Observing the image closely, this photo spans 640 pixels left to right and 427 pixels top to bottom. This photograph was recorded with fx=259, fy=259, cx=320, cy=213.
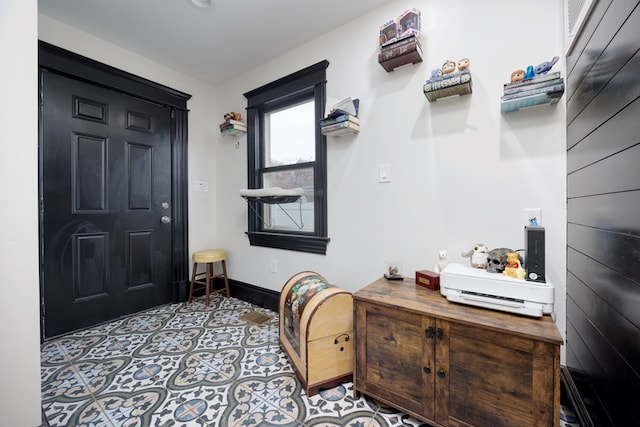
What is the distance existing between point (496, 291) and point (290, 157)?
194 centimetres

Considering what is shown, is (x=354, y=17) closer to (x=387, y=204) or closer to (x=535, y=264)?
(x=387, y=204)

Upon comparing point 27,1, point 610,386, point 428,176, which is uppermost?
point 27,1

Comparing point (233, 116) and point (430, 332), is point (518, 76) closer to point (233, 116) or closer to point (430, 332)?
point (430, 332)

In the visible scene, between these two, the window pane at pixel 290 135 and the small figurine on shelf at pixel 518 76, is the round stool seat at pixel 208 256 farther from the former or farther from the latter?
the small figurine on shelf at pixel 518 76

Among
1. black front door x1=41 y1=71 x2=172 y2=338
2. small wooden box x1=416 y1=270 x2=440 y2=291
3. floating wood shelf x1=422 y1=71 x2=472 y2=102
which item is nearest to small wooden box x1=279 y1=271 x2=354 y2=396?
small wooden box x1=416 y1=270 x2=440 y2=291

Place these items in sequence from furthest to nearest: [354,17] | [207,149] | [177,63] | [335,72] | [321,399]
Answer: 1. [207,149]
2. [177,63]
3. [335,72]
4. [354,17]
5. [321,399]

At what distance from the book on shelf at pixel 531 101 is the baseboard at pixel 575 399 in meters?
1.36

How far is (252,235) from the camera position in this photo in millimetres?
2662

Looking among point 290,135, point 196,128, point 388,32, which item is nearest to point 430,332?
point 388,32

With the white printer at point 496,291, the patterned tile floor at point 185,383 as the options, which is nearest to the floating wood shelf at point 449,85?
the white printer at point 496,291

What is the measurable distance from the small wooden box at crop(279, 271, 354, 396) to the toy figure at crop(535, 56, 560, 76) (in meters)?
1.49

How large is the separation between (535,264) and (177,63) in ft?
10.7

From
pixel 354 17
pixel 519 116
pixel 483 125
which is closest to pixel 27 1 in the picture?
pixel 354 17

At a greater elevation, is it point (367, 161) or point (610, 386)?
point (367, 161)
